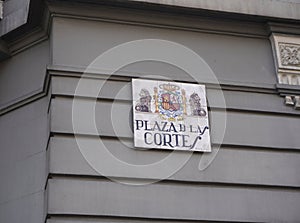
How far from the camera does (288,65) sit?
328 inches

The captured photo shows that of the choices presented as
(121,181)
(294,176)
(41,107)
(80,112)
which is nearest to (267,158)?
(294,176)

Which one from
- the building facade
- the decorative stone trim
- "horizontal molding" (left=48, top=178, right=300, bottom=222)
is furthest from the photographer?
the decorative stone trim

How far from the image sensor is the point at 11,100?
8266 millimetres

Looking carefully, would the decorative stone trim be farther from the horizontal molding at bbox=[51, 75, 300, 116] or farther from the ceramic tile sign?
the ceramic tile sign

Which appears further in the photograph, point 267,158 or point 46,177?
point 267,158

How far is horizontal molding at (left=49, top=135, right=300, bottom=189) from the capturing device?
281 inches

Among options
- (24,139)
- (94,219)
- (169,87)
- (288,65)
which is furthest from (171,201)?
(288,65)

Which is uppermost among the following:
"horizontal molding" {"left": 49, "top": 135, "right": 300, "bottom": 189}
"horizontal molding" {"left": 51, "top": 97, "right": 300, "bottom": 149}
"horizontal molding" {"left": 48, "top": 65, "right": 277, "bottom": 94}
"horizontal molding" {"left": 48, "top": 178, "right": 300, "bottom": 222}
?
"horizontal molding" {"left": 48, "top": 65, "right": 277, "bottom": 94}

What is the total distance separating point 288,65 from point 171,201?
2547mm

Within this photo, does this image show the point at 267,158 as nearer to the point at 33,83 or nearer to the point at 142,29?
Answer: the point at 142,29

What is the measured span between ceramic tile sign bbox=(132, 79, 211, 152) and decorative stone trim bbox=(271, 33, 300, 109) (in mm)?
1153

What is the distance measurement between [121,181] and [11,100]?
6.83ft

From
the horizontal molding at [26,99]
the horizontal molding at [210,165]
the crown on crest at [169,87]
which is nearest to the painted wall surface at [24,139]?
the horizontal molding at [26,99]

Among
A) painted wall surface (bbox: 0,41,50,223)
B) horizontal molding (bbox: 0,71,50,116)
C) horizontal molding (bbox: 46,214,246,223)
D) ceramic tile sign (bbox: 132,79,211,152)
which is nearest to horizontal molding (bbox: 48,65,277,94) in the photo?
ceramic tile sign (bbox: 132,79,211,152)
